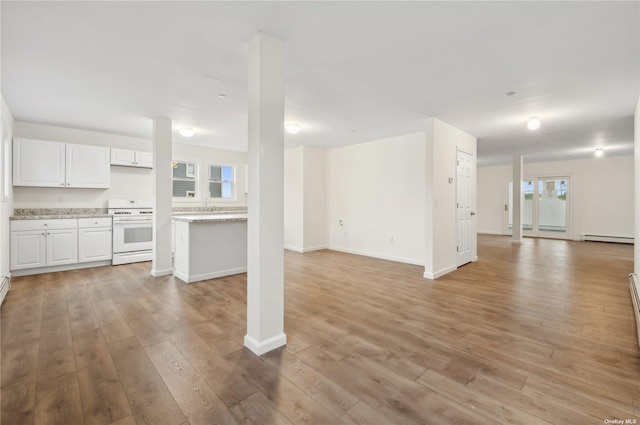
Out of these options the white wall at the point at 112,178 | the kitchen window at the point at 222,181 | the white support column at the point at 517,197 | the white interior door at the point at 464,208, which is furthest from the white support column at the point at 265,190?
the white support column at the point at 517,197

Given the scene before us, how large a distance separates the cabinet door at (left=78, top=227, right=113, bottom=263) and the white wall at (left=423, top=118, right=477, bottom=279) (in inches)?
215

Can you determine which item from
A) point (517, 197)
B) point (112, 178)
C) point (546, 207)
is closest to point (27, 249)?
point (112, 178)

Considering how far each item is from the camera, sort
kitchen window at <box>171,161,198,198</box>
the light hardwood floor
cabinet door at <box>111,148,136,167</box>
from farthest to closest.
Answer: kitchen window at <box>171,161,198,198</box>, cabinet door at <box>111,148,136,167</box>, the light hardwood floor

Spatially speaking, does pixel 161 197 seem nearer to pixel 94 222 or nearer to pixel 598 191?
pixel 94 222

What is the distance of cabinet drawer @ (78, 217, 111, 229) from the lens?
4996 millimetres

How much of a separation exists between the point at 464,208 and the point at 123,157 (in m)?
6.57

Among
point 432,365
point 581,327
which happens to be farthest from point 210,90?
point 581,327

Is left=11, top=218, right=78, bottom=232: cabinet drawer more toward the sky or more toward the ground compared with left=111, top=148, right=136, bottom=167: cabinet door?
more toward the ground

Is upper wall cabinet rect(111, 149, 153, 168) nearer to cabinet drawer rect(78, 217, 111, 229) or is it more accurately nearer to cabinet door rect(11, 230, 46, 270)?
cabinet drawer rect(78, 217, 111, 229)

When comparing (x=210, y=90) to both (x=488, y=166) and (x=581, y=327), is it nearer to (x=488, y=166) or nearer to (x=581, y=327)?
(x=581, y=327)

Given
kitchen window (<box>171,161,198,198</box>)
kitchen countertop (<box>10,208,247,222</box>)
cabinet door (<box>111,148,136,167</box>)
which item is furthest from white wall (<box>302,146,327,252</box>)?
cabinet door (<box>111,148,136,167</box>)

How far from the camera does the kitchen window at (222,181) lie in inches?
291

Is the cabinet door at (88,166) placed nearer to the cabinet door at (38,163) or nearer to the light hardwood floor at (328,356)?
the cabinet door at (38,163)

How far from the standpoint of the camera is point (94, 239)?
201 inches
